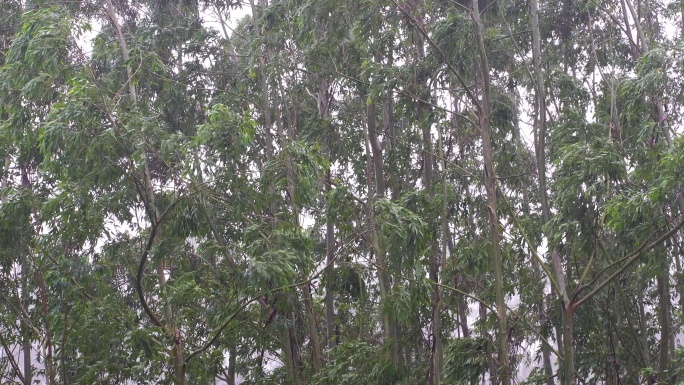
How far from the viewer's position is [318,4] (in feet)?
27.7

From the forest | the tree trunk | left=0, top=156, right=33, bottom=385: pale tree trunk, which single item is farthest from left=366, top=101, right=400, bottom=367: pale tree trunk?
left=0, top=156, right=33, bottom=385: pale tree trunk

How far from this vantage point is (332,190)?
7.42m

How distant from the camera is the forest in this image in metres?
6.93

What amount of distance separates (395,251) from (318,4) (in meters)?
2.78

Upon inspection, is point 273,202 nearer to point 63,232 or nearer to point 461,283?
point 63,232

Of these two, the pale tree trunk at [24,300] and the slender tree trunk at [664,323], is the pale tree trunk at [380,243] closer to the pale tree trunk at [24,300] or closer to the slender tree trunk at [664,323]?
the slender tree trunk at [664,323]

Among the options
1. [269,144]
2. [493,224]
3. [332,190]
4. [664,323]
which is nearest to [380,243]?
[332,190]

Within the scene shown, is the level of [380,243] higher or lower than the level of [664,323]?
higher

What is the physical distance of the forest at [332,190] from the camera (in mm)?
6934

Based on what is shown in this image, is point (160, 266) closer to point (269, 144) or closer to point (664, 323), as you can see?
point (269, 144)

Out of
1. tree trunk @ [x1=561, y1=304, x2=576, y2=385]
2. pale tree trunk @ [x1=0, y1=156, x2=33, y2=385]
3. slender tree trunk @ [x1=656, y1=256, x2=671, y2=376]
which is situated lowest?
tree trunk @ [x1=561, y1=304, x2=576, y2=385]

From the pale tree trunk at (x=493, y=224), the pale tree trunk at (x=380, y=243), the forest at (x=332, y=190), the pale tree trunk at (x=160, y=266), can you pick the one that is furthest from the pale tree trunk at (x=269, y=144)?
the pale tree trunk at (x=493, y=224)

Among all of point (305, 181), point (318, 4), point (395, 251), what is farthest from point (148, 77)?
point (395, 251)

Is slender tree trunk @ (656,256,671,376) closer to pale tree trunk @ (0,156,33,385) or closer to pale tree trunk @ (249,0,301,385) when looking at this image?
pale tree trunk @ (249,0,301,385)
